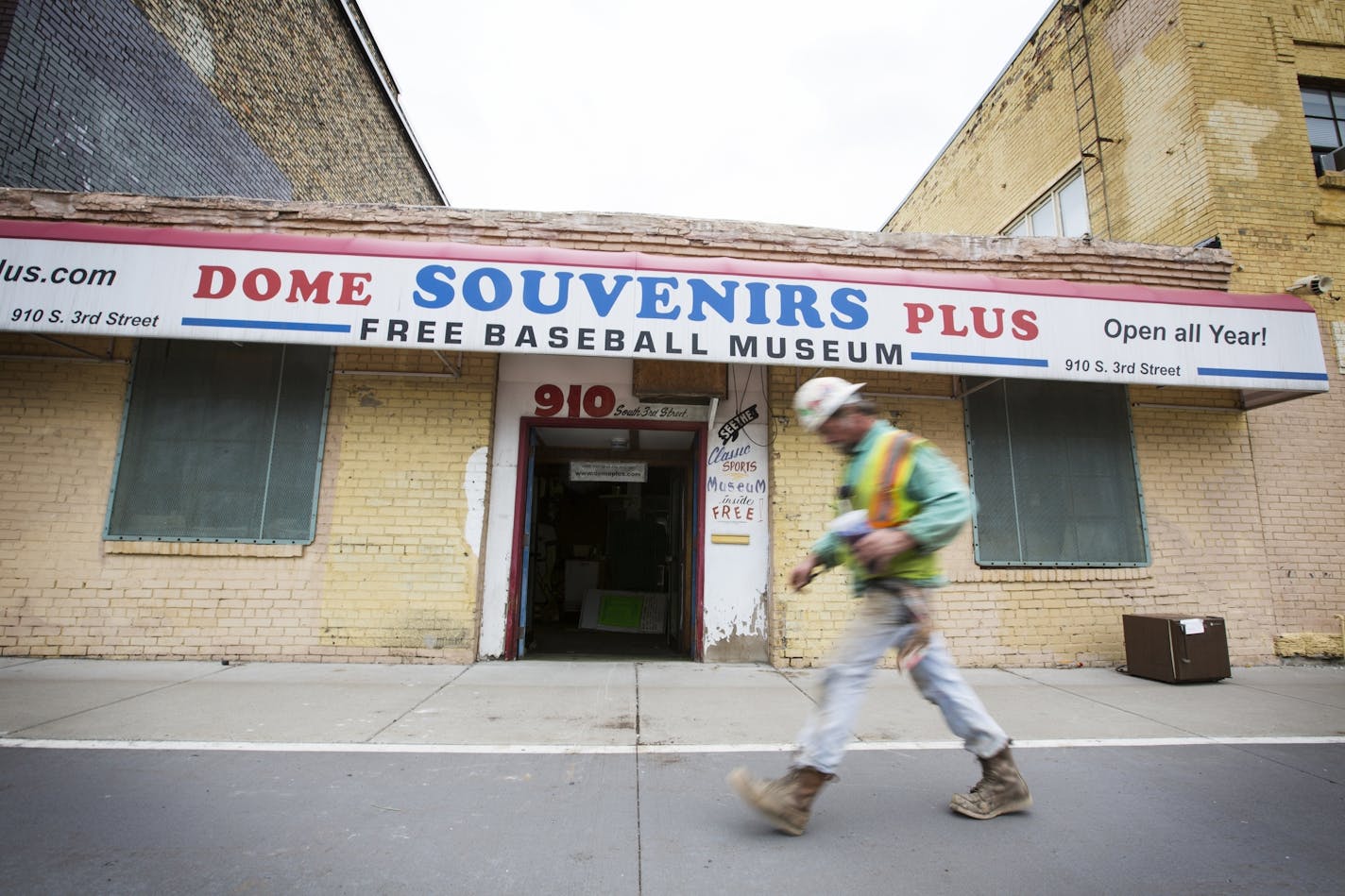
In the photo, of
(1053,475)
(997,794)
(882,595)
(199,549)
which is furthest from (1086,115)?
(199,549)

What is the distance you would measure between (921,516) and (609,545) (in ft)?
34.8

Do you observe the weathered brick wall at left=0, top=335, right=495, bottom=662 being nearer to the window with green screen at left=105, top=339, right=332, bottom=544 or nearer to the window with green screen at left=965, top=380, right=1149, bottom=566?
the window with green screen at left=105, top=339, right=332, bottom=544

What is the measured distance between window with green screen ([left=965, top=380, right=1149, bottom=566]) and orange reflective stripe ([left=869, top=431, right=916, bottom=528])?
14.6ft

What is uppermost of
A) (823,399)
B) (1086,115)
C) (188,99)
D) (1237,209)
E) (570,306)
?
(1086,115)

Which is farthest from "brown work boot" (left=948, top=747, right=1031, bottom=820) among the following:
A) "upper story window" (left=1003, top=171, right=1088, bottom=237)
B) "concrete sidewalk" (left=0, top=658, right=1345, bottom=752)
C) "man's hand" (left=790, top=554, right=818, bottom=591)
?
"upper story window" (left=1003, top=171, right=1088, bottom=237)

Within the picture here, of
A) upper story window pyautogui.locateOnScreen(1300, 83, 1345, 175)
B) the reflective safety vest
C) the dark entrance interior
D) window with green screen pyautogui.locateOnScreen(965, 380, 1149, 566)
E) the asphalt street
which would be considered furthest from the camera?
upper story window pyautogui.locateOnScreen(1300, 83, 1345, 175)

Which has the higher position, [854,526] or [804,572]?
[854,526]

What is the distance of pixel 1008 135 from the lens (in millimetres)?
11258

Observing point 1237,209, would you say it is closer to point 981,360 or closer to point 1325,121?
point 1325,121

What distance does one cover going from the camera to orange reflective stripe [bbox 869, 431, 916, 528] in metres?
2.67

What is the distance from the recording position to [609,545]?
42.2 ft

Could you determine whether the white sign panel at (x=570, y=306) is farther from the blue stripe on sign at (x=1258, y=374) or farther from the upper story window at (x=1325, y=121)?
the upper story window at (x=1325, y=121)

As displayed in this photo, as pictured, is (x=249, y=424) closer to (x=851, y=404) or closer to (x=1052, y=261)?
(x=851, y=404)

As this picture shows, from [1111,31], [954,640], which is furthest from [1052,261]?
[1111,31]
